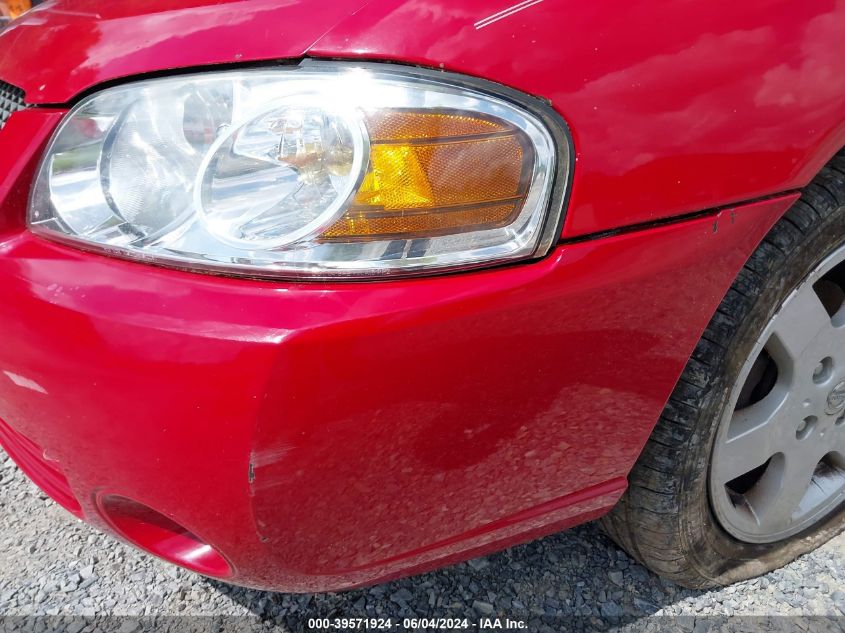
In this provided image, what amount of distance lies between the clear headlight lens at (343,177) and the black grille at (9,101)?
0.36 metres

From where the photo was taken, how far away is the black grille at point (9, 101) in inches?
51.4

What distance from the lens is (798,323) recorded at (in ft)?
4.89

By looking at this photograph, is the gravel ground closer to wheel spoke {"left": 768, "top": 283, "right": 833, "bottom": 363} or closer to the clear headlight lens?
wheel spoke {"left": 768, "top": 283, "right": 833, "bottom": 363}

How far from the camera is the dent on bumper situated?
1.02 meters

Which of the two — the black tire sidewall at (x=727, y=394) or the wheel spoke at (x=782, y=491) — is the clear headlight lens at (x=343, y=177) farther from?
the wheel spoke at (x=782, y=491)

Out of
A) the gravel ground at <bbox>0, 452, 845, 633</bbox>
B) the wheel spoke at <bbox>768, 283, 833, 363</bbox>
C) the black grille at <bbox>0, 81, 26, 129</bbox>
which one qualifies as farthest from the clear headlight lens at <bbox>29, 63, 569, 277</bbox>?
the gravel ground at <bbox>0, 452, 845, 633</bbox>

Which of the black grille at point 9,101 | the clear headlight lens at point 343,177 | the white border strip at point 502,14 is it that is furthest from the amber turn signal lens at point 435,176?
the black grille at point 9,101

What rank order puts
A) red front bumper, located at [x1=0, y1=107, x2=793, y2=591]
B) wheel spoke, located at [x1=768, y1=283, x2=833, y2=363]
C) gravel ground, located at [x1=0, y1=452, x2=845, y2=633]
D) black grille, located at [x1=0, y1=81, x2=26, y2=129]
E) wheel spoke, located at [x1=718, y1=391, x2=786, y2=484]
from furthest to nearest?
gravel ground, located at [x1=0, y1=452, x2=845, y2=633] < wheel spoke, located at [x1=718, y1=391, x2=786, y2=484] < wheel spoke, located at [x1=768, y1=283, x2=833, y2=363] < black grille, located at [x1=0, y1=81, x2=26, y2=129] < red front bumper, located at [x1=0, y1=107, x2=793, y2=591]

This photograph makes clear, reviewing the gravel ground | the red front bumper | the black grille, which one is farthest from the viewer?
the gravel ground

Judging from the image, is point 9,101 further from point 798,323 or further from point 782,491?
point 782,491

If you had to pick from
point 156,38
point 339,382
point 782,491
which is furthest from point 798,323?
point 156,38

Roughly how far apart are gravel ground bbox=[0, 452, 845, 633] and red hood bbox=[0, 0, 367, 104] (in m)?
1.12

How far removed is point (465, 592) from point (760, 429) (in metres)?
0.76

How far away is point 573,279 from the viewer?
1.10m
